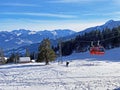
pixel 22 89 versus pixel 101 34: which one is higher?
pixel 101 34

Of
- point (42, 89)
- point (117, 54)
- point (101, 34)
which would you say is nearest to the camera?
point (42, 89)

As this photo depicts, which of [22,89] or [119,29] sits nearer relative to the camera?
[22,89]

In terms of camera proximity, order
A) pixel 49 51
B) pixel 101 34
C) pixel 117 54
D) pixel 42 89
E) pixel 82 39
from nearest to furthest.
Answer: pixel 42 89
pixel 49 51
pixel 117 54
pixel 101 34
pixel 82 39

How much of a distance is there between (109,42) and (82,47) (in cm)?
2341

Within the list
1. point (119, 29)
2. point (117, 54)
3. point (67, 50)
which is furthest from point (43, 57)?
point (67, 50)

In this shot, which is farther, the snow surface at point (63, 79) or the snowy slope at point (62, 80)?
the snow surface at point (63, 79)

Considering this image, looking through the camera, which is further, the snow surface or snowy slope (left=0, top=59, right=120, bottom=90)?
the snow surface

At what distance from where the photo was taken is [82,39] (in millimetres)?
185250

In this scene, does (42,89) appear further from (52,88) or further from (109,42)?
(109,42)

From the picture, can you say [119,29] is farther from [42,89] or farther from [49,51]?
[42,89]

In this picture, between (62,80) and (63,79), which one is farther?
(63,79)

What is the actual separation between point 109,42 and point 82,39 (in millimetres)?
22407

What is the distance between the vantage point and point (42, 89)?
106 feet

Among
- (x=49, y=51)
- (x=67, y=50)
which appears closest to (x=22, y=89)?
(x=49, y=51)
